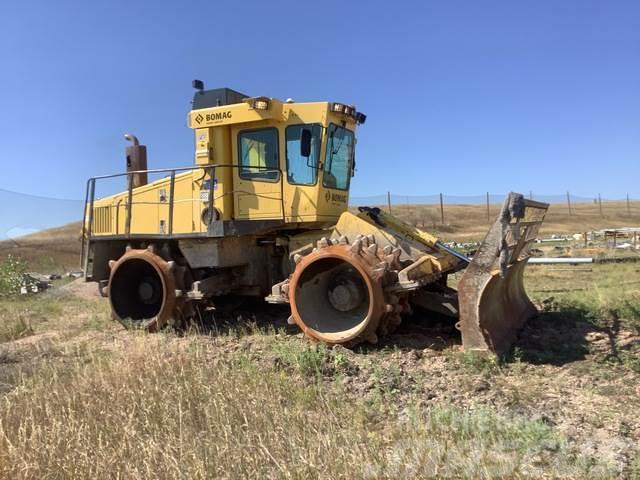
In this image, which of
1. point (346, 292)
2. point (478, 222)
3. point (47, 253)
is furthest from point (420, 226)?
point (346, 292)

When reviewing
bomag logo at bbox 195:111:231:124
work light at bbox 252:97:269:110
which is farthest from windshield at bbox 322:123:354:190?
bomag logo at bbox 195:111:231:124

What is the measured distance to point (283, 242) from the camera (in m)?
8.95

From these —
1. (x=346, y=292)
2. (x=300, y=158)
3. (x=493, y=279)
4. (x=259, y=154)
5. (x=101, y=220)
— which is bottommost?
(x=346, y=292)

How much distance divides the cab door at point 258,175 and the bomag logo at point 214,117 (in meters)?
0.30

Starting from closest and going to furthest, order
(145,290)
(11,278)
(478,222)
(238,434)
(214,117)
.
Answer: (238,434) < (214,117) < (145,290) < (11,278) < (478,222)

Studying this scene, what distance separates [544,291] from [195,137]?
721 centimetres

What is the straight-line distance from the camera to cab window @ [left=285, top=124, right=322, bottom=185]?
27.1ft

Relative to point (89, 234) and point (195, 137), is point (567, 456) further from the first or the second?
point (89, 234)

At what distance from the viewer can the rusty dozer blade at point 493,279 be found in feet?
20.2

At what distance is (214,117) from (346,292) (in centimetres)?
339

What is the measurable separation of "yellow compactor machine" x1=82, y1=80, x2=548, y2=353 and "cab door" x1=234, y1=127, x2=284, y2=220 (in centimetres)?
2

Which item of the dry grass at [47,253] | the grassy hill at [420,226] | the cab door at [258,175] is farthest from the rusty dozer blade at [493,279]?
the dry grass at [47,253]

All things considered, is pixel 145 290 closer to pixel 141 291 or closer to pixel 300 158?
pixel 141 291

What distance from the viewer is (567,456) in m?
3.71
